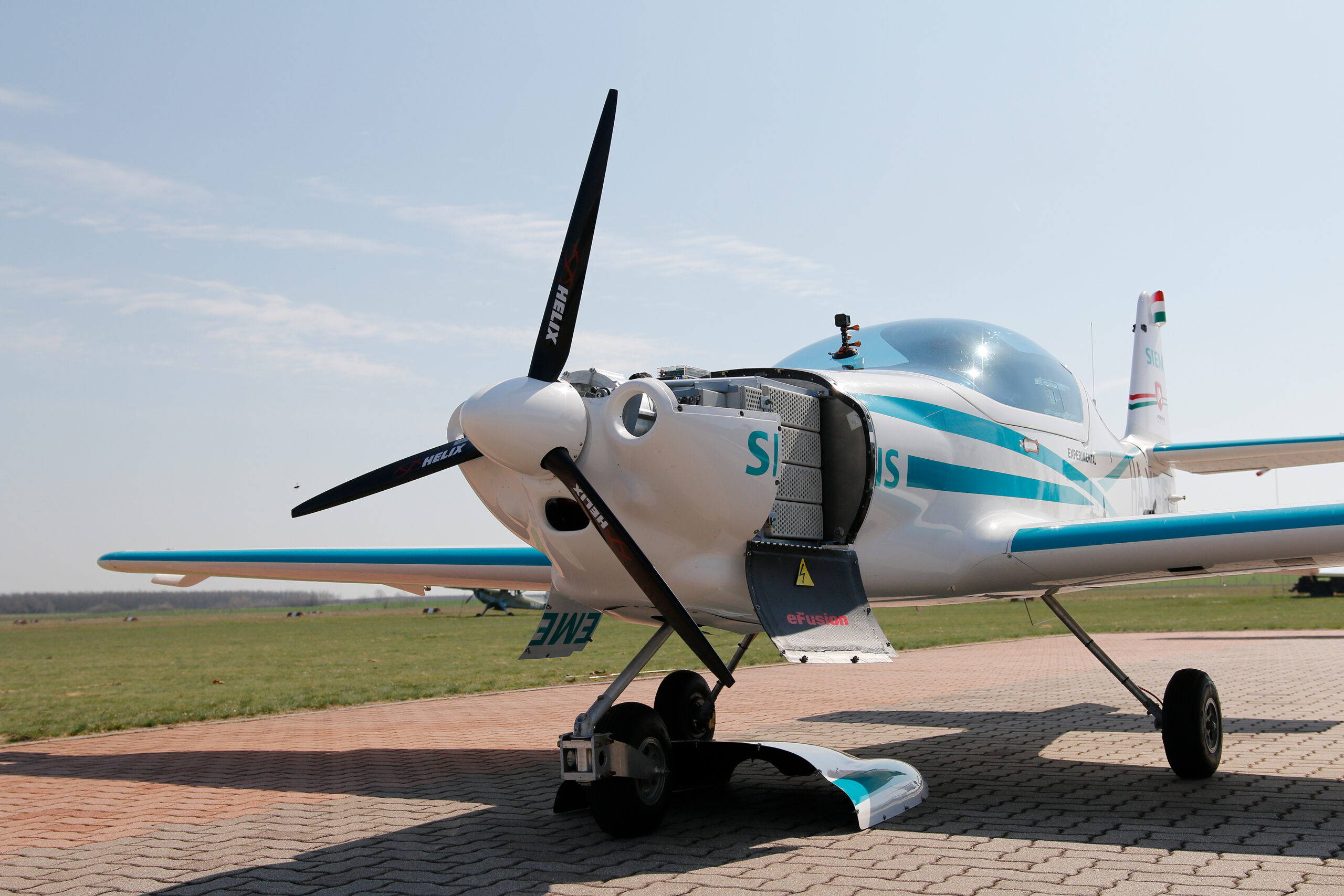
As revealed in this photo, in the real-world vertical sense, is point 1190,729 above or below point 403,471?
below

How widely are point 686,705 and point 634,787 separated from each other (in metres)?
2.82

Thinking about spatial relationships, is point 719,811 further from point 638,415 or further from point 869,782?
point 638,415

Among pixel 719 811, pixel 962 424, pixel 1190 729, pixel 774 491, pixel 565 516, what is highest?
pixel 962 424

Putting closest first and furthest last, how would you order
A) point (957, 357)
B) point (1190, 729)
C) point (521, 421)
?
point (521, 421), point (1190, 729), point (957, 357)

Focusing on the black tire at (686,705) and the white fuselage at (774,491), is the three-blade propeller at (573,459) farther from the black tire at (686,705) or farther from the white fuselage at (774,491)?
the black tire at (686,705)

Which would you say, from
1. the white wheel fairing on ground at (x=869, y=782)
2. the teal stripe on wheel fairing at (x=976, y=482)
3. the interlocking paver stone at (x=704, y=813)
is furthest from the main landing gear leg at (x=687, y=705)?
the teal stripe on wheel fairing at (x=976, y=482)

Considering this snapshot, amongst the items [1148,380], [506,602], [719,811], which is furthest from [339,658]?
[506,602]

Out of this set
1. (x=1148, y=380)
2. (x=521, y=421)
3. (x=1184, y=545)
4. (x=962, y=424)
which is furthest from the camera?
(x=1148, y=380)

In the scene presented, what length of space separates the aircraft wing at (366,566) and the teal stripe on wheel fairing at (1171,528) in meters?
3.74

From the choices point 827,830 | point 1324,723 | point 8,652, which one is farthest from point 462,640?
point 827,830

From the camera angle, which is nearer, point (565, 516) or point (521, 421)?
point (521, 421)

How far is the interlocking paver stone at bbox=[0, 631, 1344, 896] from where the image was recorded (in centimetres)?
454

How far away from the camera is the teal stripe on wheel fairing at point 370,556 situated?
858 cm

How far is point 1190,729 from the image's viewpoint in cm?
696
